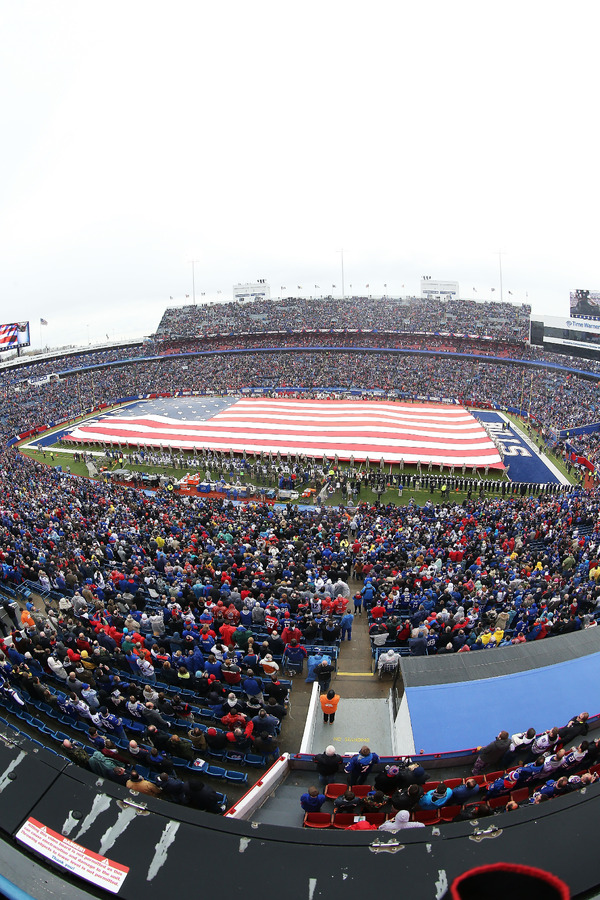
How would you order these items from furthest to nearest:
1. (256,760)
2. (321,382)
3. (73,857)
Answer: (321,382) < (256,760) < (73,857)

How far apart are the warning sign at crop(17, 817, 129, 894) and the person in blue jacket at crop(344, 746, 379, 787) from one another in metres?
3.24

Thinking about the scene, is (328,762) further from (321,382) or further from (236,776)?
→ (321,382)

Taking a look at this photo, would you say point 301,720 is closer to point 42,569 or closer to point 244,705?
point 244,705

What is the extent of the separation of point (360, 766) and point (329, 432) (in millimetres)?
29058

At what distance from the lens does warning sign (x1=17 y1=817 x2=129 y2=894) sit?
4.45m

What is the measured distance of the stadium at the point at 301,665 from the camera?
4.66 m

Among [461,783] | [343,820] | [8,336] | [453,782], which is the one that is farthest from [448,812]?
[8,336]

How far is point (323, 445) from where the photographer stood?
3297cm

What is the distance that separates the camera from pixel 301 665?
1120cm

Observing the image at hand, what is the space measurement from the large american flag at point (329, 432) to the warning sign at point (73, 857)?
26.9m

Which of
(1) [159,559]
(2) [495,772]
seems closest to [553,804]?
(2) [495,772]

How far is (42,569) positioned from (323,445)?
67.2 ft

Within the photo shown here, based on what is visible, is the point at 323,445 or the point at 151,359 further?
the point at 151,359

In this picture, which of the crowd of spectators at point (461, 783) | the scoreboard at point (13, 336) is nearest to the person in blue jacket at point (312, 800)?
the crowd of spectators at point (461, 783)
